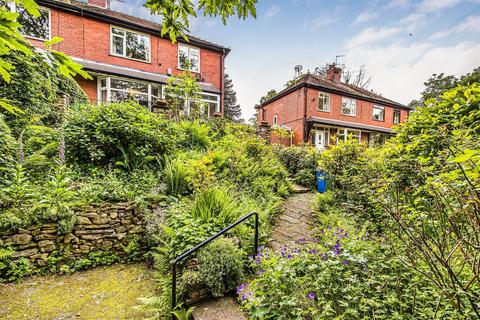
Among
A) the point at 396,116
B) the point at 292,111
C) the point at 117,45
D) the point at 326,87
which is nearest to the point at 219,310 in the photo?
the point at 117,45

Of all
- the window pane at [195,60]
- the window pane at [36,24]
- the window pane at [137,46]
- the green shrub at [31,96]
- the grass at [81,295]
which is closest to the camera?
the grass at [81,295]

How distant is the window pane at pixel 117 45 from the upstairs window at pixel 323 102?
1425cm

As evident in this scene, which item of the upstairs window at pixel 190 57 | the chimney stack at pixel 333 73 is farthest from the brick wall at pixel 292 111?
the upstairs window at pixel 190 57

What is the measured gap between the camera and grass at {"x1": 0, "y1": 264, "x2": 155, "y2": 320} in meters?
2.70

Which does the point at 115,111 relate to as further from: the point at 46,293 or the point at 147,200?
the point at 46,293

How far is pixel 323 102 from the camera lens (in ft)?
58.8

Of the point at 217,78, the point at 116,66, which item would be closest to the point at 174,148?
the point at 116,66

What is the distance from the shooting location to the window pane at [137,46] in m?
12.8

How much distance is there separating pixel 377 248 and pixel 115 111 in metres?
6.19

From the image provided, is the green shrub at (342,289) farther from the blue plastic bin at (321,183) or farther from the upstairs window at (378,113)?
the upstairs window at (378,113)

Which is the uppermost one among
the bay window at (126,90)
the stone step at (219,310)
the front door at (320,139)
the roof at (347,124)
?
the bay window at (126,90)

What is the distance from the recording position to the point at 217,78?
15.2m

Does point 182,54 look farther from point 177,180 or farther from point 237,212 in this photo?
point 237,212

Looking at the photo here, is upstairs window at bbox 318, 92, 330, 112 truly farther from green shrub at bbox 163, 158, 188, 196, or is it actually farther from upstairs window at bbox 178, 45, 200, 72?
green shrub at bbox 163, 158, 188, 196
